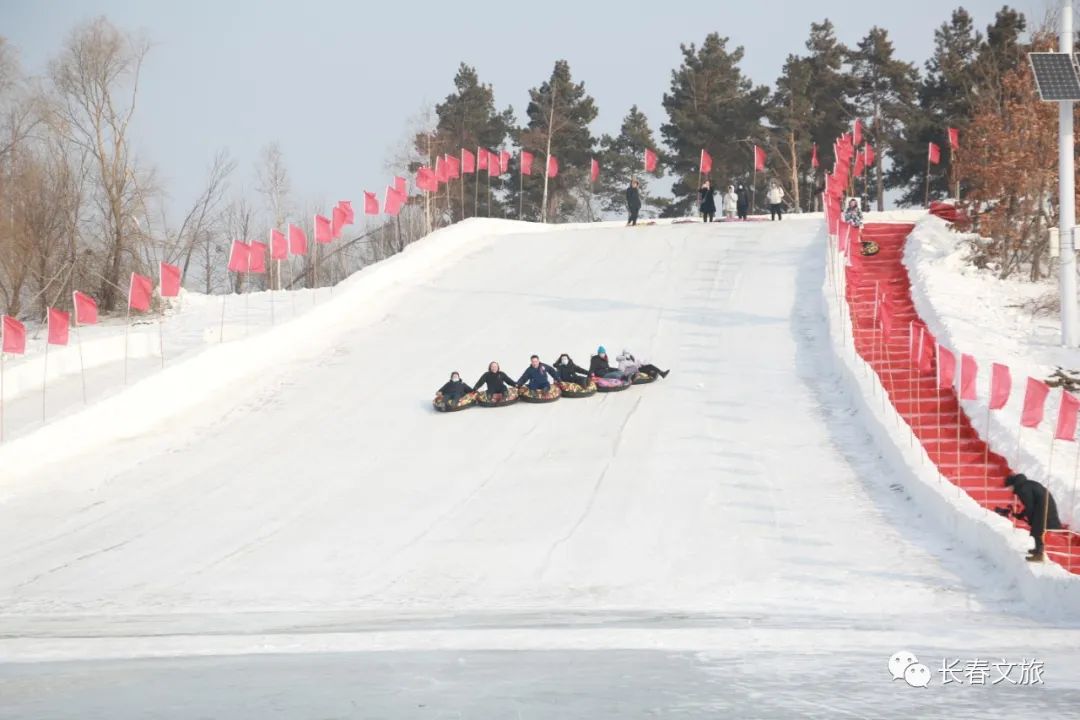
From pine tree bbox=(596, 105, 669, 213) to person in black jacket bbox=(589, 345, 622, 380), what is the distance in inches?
1705

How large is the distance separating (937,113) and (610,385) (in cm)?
3310

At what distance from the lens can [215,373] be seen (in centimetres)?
2100

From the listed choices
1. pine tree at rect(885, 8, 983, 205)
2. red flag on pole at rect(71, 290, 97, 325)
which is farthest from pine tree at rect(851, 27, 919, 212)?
red flag on pole at rect(71, 290, 97, 325)

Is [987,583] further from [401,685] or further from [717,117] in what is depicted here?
[717,117]

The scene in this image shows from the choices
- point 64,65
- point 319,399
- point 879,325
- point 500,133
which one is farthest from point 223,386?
Answer: point 500,133

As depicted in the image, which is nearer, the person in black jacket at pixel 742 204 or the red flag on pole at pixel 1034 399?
the red flag on pole at pixel 1034 399

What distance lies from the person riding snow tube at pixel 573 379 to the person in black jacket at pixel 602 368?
0.57 ft

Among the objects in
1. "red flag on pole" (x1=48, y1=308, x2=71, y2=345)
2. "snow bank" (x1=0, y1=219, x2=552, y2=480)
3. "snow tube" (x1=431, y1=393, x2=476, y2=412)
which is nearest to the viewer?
"snow bank" (x1=0, y1=219, x2=552, y2=480)

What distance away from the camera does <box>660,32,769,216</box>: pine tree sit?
173 ft

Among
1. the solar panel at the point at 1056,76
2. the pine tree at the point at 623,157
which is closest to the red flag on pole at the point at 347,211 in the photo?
the solar panel at the point at 1056,76

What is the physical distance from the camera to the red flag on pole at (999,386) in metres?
13.4

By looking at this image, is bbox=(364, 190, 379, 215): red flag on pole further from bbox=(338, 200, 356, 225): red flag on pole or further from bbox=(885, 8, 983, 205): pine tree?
bbox=(885, 8, 983, 205): pine tree

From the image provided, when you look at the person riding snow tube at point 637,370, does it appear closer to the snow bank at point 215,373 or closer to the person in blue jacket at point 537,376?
the person in blue jacket at point 537,376

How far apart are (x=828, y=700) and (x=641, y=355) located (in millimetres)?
14405
